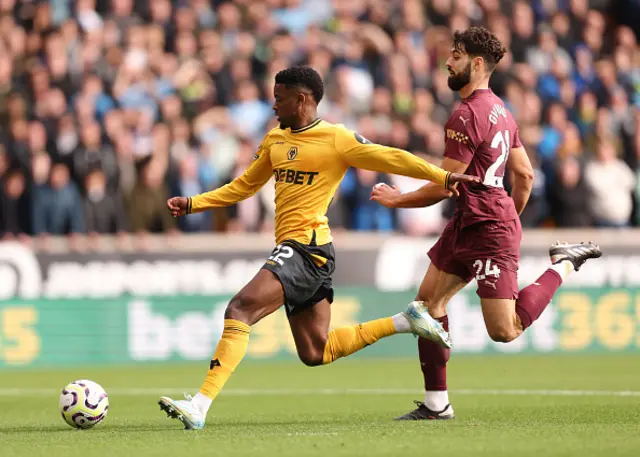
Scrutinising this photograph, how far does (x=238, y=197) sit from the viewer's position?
9.60 meters

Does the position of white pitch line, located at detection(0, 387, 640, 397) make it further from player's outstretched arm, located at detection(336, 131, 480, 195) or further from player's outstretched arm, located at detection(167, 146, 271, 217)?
player's outstretched arm, located at detection(336, 131, 480, 195)

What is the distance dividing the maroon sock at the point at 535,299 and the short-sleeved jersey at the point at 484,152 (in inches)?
23.0

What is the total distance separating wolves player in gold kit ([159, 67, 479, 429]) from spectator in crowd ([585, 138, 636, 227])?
1053 cm

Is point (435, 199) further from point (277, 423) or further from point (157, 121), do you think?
point (157, 121)

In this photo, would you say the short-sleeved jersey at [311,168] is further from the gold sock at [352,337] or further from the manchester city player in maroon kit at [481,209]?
the gold sock at [352,337]

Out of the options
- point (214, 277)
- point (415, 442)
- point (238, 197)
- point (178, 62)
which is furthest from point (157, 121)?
point (415, 442)

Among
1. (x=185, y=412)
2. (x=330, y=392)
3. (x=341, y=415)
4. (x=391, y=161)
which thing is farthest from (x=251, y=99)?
(x=185, y=412)

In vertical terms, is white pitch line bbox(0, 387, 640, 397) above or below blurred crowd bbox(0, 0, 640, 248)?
below

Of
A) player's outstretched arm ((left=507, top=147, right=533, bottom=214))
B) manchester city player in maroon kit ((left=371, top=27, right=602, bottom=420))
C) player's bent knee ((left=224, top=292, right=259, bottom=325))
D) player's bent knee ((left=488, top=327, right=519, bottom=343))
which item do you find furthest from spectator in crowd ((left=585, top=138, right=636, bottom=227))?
player's bent knee ((left=224, top=292, right=259, bottom=325))

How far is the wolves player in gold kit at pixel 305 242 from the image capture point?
344 inches

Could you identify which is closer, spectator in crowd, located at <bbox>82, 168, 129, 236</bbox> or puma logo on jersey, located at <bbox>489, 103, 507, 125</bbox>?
puma logo on jersey, located at <bbox>489, 103, 507, 125</bbox>

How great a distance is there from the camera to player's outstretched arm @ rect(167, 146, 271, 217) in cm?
941

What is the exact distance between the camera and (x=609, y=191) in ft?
63.0

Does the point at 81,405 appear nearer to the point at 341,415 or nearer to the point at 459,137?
the point at 341,415
